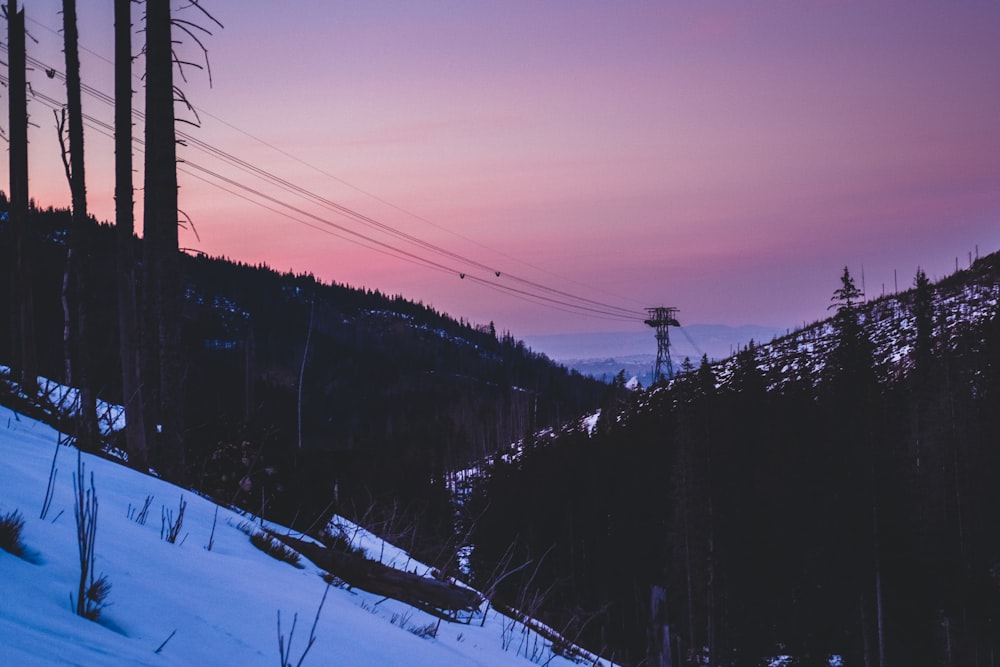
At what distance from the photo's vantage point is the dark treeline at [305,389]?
12719mm

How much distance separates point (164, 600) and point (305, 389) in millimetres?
120891

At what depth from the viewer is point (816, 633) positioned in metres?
41.3

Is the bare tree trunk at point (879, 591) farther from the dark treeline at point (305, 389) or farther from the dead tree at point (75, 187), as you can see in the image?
the dead tree at point (75, 187)

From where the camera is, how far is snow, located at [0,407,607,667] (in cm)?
222

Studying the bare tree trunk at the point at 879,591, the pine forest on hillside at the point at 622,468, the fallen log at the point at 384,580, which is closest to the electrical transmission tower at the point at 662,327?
the pine forest on hillside at the point at 622,468

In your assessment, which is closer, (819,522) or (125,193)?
(125,193)

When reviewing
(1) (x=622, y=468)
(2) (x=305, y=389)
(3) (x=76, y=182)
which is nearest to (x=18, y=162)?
(3) (x=76, y=182)

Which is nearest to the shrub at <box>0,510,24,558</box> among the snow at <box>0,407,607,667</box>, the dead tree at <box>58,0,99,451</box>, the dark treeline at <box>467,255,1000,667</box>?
the snow at <box>0,407,607,667</box>

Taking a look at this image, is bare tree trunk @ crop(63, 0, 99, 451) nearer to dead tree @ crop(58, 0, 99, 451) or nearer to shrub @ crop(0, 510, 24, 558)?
dead tree @ crop(58, 0, 99, 451)

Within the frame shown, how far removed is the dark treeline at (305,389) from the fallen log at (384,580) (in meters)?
4.20

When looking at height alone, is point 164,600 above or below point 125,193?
below

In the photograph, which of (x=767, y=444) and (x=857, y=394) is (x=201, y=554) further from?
(x=767, y=444)

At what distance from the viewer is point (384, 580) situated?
19.4ft

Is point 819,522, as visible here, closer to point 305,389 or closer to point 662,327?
point 662,327
